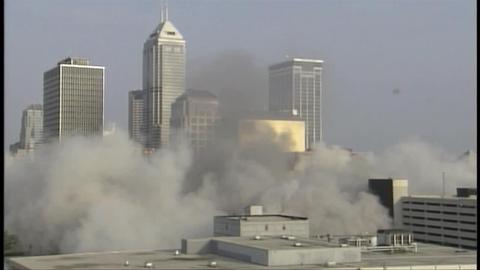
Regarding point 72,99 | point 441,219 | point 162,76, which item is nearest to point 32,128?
point 72,99

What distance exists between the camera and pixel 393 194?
36.7ft

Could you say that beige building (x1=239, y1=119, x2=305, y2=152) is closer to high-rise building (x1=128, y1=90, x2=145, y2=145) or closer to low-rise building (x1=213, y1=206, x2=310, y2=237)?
high-rise building (x1=128, y1=90, x2=145, y2=145)

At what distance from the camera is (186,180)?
1249cm

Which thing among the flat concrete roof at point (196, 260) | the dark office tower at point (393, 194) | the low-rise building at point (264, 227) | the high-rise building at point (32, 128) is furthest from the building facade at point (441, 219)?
the high-rise building at point (32, 128)

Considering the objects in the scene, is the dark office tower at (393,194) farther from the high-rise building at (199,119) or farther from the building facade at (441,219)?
the high-rise building at (199,119)

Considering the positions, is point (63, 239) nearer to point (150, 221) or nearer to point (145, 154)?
point (150, 221)

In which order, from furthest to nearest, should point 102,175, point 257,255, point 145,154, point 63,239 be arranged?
point 145,154, point 102,175, point 63,239, point 257,255

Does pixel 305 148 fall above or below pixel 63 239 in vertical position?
above

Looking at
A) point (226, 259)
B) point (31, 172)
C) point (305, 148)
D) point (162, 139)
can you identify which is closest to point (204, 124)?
point (162, 139)

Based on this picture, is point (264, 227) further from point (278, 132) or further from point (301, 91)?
point (301, 91)

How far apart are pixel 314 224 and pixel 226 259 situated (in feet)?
13.2

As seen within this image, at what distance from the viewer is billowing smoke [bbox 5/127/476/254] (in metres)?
10.5

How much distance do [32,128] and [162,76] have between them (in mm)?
3631

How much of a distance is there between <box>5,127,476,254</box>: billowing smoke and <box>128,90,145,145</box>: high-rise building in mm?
1119
